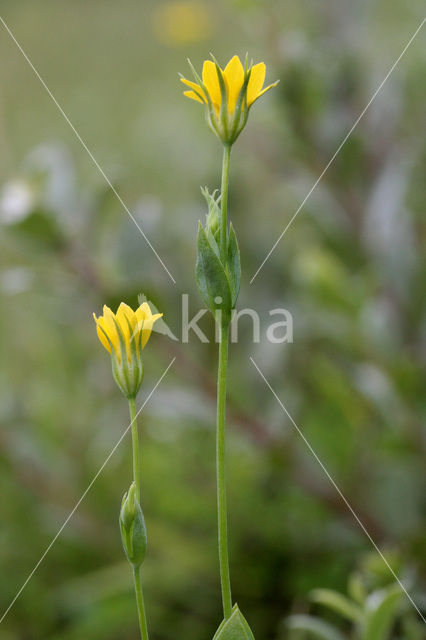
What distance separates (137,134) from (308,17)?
1.83 ft

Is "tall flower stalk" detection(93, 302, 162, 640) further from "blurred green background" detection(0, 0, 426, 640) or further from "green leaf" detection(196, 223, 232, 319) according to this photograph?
"blurred green background" detection(0, 0, 426, 640)

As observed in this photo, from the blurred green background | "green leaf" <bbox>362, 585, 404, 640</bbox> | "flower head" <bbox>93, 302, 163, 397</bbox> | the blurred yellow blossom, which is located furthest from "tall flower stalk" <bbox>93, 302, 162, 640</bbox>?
the blurred yellow blossom

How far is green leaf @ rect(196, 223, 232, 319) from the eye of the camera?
0.27 meters

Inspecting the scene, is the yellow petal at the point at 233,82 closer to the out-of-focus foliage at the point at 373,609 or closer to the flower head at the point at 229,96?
the flower head at the point at 229,96

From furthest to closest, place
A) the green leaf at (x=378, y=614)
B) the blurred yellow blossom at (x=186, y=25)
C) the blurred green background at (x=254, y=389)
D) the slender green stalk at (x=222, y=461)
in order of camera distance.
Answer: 1. the blurred yellow blossom at (x=186, y=25)
2. the blurred green background at (x=254, y=389)
3. the green leaf at (x=378, y=614)
4. the slender green stalk at (x=222, y=461)

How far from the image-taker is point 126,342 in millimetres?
280

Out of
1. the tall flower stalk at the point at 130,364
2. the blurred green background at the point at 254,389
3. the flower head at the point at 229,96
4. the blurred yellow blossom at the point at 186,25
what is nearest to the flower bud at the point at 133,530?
the tall flower stalk at the point at 130,364

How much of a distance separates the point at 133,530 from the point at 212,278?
0.33 ft

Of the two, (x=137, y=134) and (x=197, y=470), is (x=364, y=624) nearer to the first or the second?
(x=197, y=470)

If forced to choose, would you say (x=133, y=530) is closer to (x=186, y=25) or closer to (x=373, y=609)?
(x=373, y=609)

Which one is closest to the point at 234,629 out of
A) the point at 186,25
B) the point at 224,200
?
the point at 224,200

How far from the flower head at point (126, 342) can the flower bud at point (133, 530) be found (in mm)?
42

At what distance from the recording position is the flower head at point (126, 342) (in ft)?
0.89

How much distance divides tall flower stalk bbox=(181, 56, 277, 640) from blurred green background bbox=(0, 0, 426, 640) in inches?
11.5
